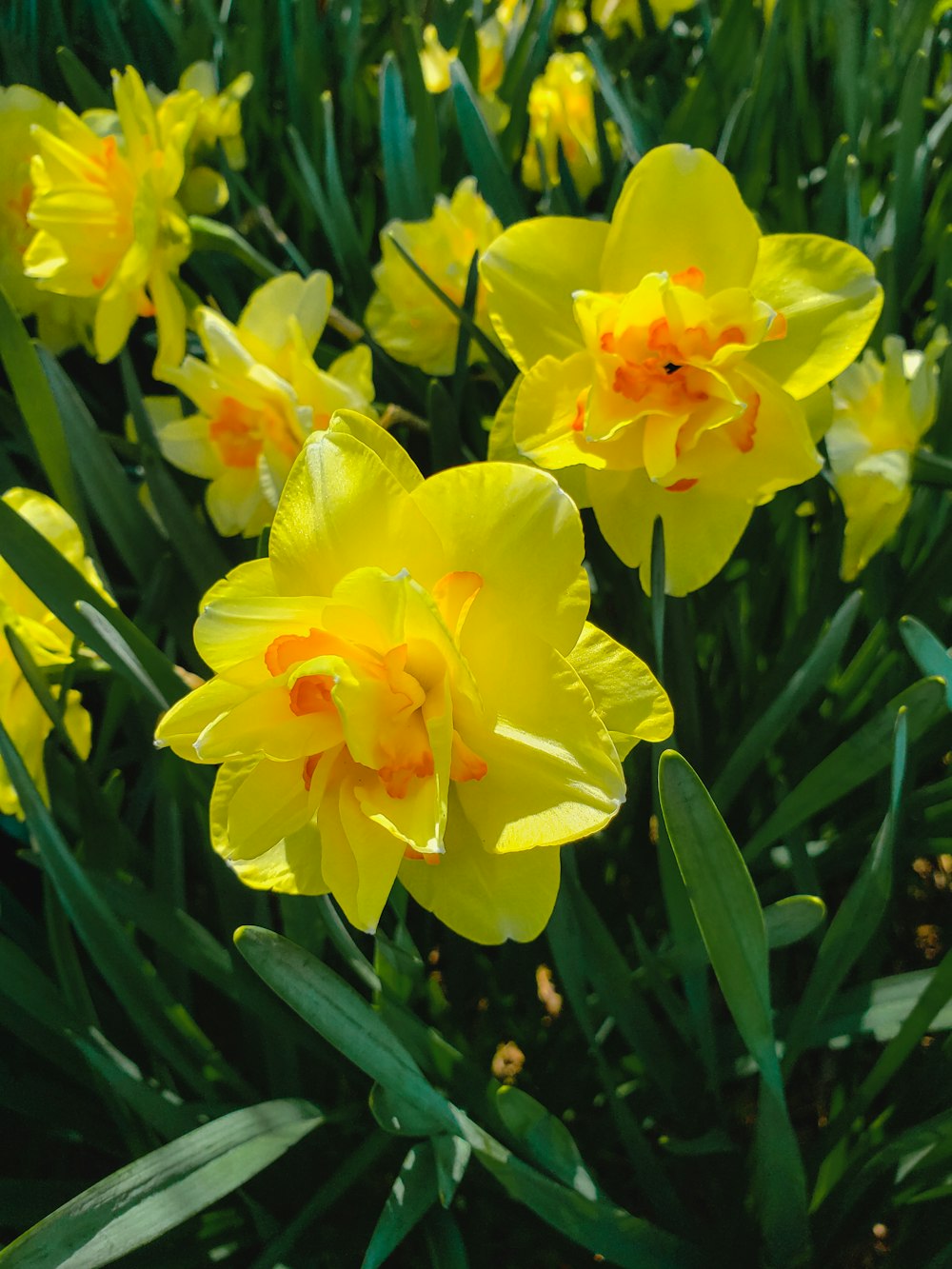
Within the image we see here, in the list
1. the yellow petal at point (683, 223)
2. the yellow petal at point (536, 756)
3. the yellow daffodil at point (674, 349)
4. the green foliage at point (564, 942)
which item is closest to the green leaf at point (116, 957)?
the green foliage at point (564, 942)

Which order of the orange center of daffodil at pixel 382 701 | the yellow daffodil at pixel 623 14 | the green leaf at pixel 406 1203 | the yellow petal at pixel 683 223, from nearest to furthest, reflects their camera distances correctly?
1. the orange center of daffodil at pixel 382 701
2. the green leaf at pixel 406 1203
3. the yellow petal at pixel 683 223
4. the yellow daffodil at pixel 623 14

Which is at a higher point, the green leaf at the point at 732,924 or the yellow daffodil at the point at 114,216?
the yellow daffodil at the point at 114,216

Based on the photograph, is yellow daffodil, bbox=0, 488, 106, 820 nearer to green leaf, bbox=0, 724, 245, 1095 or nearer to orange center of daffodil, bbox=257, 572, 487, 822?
green leaf, bbox=0, 724, 245, 1095

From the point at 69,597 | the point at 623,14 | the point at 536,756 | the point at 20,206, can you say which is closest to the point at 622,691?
the point at 536,756

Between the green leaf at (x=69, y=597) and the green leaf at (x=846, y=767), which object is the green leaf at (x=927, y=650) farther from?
the green leaf at (x=69, y=597)

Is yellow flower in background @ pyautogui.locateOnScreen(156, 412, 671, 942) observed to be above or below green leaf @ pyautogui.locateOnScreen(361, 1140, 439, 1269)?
above

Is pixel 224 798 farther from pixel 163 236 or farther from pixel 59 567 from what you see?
pixel 163 236

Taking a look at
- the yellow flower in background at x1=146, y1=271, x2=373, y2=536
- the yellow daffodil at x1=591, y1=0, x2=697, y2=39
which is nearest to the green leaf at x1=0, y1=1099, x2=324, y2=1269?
the yellow flower in background at x1=146, y1=271, x2=373, y2=536
